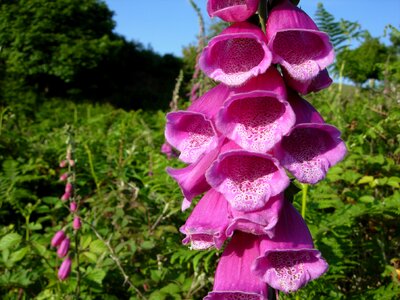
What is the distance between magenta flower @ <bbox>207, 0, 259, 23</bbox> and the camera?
0.91m

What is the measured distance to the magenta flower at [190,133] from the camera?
3.17 ft

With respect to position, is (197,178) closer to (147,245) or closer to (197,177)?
(197,177)

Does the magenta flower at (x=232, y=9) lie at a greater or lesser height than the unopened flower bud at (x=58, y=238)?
greater

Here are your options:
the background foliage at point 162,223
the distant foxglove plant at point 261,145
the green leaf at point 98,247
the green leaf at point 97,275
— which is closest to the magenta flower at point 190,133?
the distant foxglove plant at point 261,145

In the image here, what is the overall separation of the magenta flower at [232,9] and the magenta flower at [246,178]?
26 cm

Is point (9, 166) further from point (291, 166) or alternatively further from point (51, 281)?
point (291, 166)

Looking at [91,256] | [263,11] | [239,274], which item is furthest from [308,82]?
[91,256]

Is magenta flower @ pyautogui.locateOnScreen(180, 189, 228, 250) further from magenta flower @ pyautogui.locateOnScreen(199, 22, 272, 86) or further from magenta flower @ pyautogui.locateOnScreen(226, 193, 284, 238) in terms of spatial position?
magenta flower @ pyautogui.locateOnScreen(199, 22, 272, 86)

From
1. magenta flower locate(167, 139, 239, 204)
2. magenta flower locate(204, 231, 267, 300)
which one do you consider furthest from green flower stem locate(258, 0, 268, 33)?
magenta flower locate(204, 231, 267, 300)

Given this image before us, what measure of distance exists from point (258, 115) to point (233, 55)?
13cm

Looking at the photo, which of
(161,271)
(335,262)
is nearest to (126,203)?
(161,271)

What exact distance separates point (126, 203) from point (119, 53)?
20.4 metres

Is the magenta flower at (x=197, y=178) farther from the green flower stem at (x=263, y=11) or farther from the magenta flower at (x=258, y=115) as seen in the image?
the green flower stem at (x=263, y=11)

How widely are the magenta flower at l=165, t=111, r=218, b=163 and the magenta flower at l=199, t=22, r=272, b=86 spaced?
0.31ft
